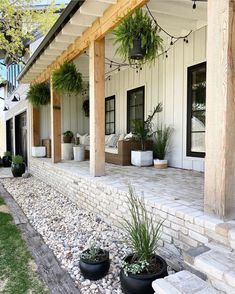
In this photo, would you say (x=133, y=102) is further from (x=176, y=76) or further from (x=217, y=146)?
(x=217, y=146)

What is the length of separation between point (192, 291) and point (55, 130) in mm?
5437

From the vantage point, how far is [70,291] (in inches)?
86.7

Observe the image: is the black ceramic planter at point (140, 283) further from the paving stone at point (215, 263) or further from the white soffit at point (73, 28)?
the white soffit at point (73, 28)

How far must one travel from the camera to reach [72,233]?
11.5ft

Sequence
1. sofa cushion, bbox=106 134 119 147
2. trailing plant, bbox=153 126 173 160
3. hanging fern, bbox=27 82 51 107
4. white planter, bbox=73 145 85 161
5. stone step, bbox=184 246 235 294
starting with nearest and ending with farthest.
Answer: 1. stone step, bbox=184 246 235 294
2. trailing plant, bbox=153 126 173 160
3. white planter, bbox=73 145 85 161
4. sofa cushion, bbox=106 134 119 147
5. hanging fern, bbox=27 82 51 107

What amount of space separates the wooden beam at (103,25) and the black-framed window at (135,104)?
210cm

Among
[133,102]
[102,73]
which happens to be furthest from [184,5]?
[133,102]

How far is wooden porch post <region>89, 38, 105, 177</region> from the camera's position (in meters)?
4.14

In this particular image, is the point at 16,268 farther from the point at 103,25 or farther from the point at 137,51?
the point at 103,25

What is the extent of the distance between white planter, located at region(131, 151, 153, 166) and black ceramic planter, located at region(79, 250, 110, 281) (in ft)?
10.6

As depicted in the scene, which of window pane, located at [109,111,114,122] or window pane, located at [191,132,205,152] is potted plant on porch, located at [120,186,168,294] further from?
window pane, located at [109,111,114,122]

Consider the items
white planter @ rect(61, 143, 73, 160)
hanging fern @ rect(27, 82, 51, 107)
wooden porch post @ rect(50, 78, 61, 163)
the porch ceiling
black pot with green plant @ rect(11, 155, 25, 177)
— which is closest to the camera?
the porch ceiling

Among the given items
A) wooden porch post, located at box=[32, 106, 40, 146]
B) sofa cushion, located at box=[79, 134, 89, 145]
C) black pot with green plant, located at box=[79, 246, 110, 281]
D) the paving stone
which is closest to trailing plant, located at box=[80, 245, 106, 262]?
black pot with green plant, located at box=[79, 246, 110, 281]

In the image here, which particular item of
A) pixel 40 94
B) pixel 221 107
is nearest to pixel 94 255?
pixel 221 107
